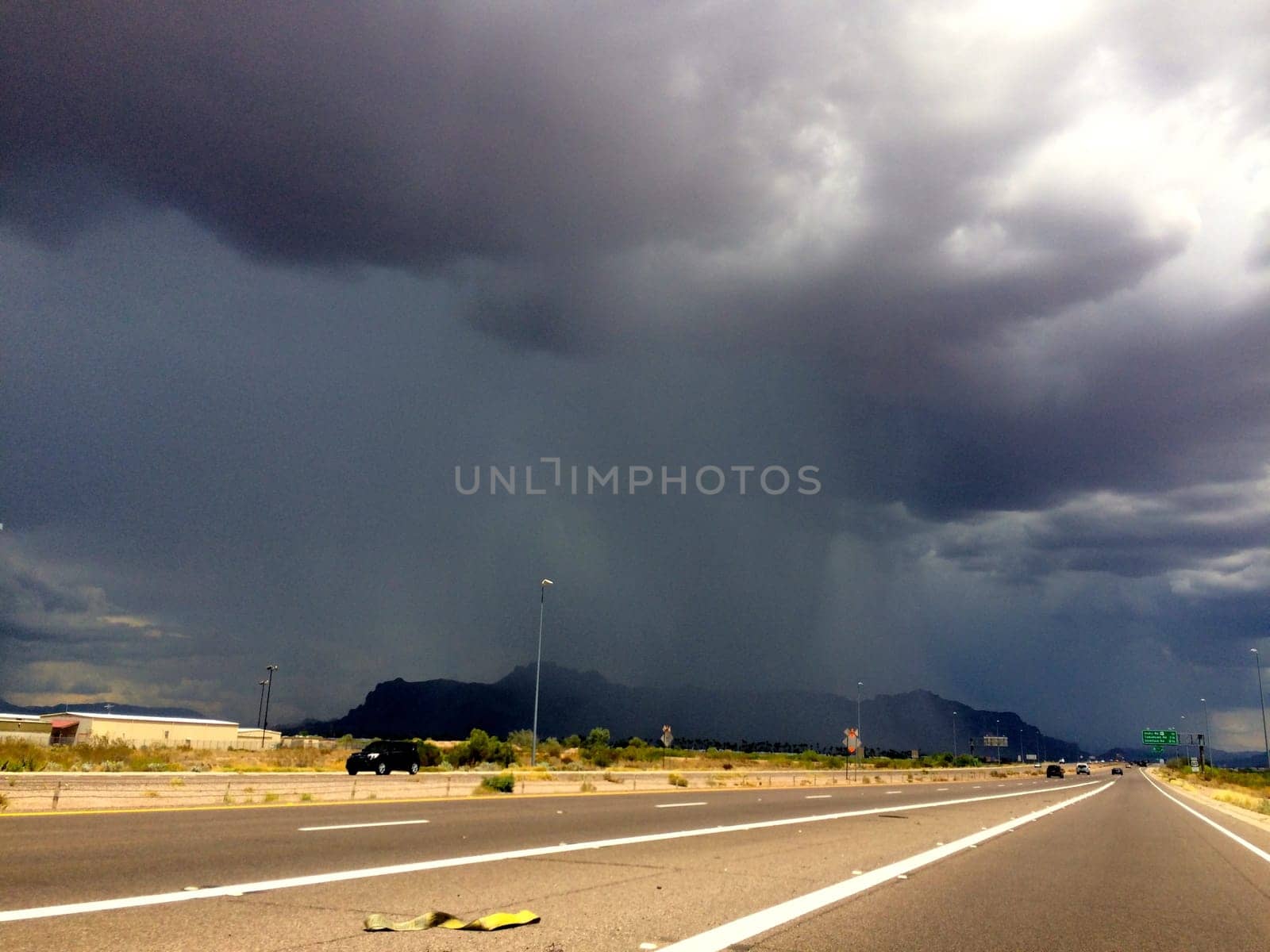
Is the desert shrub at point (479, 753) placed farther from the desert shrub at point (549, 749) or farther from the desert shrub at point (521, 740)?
the desert shrub at point (549, 749)

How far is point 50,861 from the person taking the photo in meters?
9.84

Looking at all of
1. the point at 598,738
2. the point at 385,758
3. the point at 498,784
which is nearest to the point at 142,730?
the point at 598,738

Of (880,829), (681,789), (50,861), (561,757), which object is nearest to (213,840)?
(50,861)

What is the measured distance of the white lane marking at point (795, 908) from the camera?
262 inches

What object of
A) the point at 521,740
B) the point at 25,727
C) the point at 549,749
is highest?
the point at 25,727

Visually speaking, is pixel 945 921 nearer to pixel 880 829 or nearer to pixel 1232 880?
pixel 1232 880

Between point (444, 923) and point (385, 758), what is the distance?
3798 cm

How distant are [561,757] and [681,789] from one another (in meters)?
31.6

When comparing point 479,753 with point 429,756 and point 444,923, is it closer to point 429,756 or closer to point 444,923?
point 429,756

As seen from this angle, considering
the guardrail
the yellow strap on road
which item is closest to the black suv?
the guardrail

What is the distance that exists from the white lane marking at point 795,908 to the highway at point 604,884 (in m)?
0.04

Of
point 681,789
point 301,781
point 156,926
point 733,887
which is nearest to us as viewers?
point 156,926

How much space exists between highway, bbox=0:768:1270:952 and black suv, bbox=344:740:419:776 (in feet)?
76.7

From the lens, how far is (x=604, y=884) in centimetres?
944
